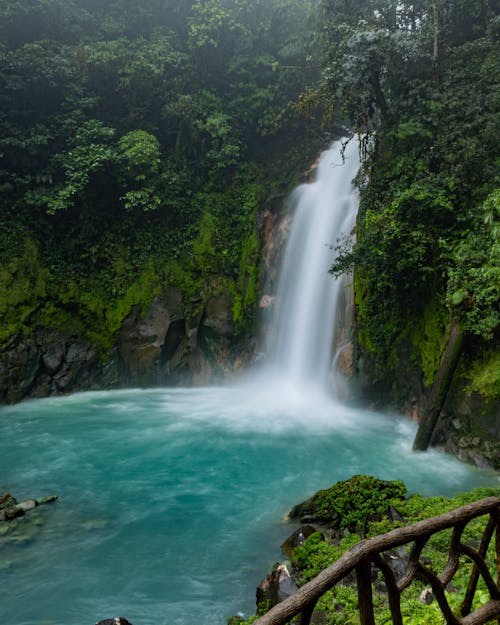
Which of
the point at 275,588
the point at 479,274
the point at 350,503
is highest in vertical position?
the point at 479,274

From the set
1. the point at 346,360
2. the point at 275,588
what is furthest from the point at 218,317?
the point at 275,588

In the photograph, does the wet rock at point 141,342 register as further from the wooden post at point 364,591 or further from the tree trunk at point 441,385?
the wooden post at point 364,591

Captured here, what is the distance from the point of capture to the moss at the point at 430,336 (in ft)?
29.9

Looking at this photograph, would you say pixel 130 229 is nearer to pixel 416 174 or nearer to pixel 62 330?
pixel 62 330

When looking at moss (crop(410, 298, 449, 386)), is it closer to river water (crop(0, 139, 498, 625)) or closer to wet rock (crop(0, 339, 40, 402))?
river water (crop(0, 139, 498, 625))

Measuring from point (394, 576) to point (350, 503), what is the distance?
432 cm

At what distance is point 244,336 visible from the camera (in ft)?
47.9

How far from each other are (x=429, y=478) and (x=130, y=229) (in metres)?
11.7

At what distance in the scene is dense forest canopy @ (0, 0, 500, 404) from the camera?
344 inches

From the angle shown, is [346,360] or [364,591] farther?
[346,360]

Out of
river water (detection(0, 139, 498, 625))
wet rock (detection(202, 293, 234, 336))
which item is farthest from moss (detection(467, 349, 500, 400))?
wet rock (detection(202, 293, 234, 336))

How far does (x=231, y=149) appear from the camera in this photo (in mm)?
15422

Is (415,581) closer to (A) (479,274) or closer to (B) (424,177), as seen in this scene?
(A) (479,274)

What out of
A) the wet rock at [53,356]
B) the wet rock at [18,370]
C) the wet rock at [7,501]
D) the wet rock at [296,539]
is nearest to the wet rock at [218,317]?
the wet rock at [53,356]
